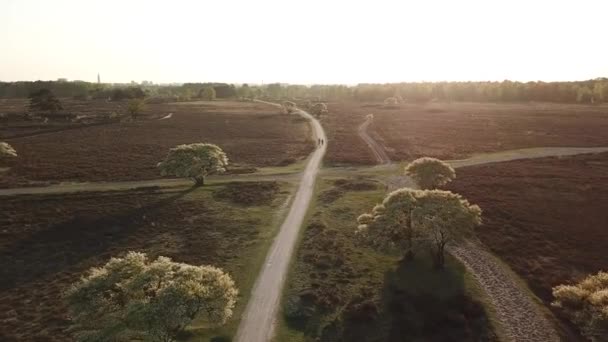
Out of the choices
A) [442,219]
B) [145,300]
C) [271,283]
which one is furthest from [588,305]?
[145,300]

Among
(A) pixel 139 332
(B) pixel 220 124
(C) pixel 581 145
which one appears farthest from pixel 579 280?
(B) pixel 220 124

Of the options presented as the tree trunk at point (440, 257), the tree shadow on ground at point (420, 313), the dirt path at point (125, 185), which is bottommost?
the tree shadow on ground at point (420, 313)

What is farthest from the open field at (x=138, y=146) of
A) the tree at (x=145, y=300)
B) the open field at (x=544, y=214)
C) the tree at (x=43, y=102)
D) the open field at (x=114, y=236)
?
the tree at (x=145, y=300)

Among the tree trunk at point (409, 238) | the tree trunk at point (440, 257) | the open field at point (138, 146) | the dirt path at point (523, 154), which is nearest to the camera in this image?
the tree trunk at point (440, 257)

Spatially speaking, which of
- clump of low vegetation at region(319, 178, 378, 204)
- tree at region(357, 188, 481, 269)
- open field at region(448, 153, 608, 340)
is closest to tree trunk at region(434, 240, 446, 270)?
tree at region(357, 188, 481, 269)

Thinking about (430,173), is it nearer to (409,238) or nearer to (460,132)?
(409,238)

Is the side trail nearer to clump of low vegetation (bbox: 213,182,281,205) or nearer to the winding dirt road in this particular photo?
the winding dirt road

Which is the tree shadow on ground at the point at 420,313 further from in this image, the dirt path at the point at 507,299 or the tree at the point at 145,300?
the tree at the point at 145,300
